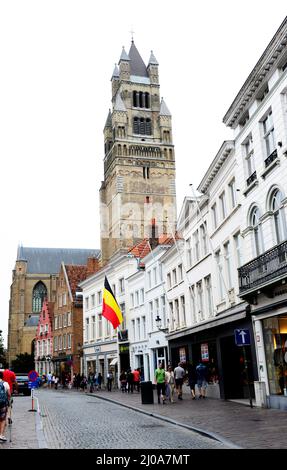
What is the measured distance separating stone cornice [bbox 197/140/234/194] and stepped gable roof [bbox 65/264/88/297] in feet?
130

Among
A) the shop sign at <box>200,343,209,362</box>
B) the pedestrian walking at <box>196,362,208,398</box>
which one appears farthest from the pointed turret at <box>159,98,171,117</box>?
the pedestrian walking at <box>196,362,208,398</box>

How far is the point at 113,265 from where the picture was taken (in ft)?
167

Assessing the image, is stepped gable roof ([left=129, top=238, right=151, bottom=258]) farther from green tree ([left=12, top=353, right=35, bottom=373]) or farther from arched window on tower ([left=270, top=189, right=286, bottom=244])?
green tree ([left=12, top=353, right=35, bottom=373])

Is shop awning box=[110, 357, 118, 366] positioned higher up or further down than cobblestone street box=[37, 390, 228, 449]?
higher up

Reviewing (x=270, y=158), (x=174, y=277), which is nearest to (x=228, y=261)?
(x=270, y=158)

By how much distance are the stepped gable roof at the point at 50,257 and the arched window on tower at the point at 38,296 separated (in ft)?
9.37

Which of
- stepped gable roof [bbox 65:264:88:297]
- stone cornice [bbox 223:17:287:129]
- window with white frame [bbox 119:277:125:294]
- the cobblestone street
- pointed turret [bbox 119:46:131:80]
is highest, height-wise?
pointed turret [bbox 119:46:131:80]

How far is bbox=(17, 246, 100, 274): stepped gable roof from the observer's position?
108 m

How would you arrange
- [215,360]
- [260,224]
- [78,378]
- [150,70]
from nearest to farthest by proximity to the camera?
[260,224] → [215,360] → [78,378] → [150,70]

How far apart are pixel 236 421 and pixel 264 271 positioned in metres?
5.29

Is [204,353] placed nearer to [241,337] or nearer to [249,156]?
[241,337]

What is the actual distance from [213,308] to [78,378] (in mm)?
25889
